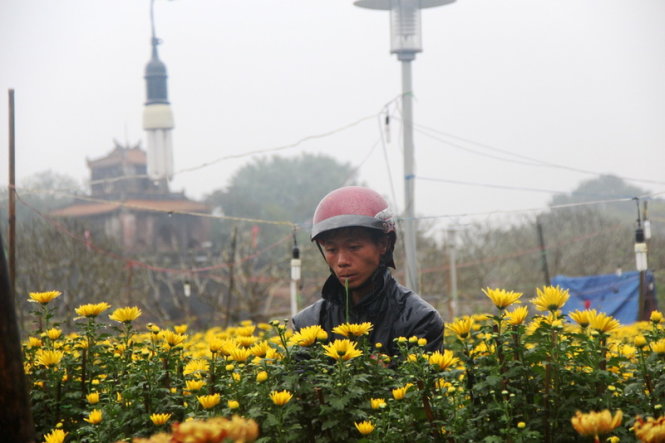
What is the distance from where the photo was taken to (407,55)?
1343cm

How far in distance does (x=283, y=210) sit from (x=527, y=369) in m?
65.4

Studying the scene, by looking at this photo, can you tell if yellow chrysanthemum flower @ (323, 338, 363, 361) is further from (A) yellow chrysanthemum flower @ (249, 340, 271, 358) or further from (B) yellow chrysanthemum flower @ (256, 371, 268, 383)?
(A) yellow chrysanthemum flower @ (249, 340, 271, 358)

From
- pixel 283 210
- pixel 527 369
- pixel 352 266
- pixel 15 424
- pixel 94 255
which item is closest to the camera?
pixel 15 424

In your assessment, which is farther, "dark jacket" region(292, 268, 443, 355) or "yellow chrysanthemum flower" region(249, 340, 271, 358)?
"dark jacket" region(292, 268, 443, 355)

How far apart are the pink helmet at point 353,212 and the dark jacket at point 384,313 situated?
26 cm

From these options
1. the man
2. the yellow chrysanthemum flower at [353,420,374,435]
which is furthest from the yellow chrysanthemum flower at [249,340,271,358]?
the man

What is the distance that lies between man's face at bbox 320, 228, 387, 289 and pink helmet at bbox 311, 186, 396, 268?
0.26 feet

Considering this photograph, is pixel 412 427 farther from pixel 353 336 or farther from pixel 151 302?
pixel 151 302

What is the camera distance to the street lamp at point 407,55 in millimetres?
13117

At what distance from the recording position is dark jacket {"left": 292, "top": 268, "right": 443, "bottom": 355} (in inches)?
198

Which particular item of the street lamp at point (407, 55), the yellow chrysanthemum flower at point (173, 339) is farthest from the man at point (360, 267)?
the street lamp at point (407, 55)

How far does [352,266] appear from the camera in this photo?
5.30 m

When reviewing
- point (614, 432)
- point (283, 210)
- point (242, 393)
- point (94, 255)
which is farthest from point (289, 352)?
point (283, 210)

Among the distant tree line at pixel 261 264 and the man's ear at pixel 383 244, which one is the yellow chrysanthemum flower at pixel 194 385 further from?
the distant tree line at pixel 261 264
